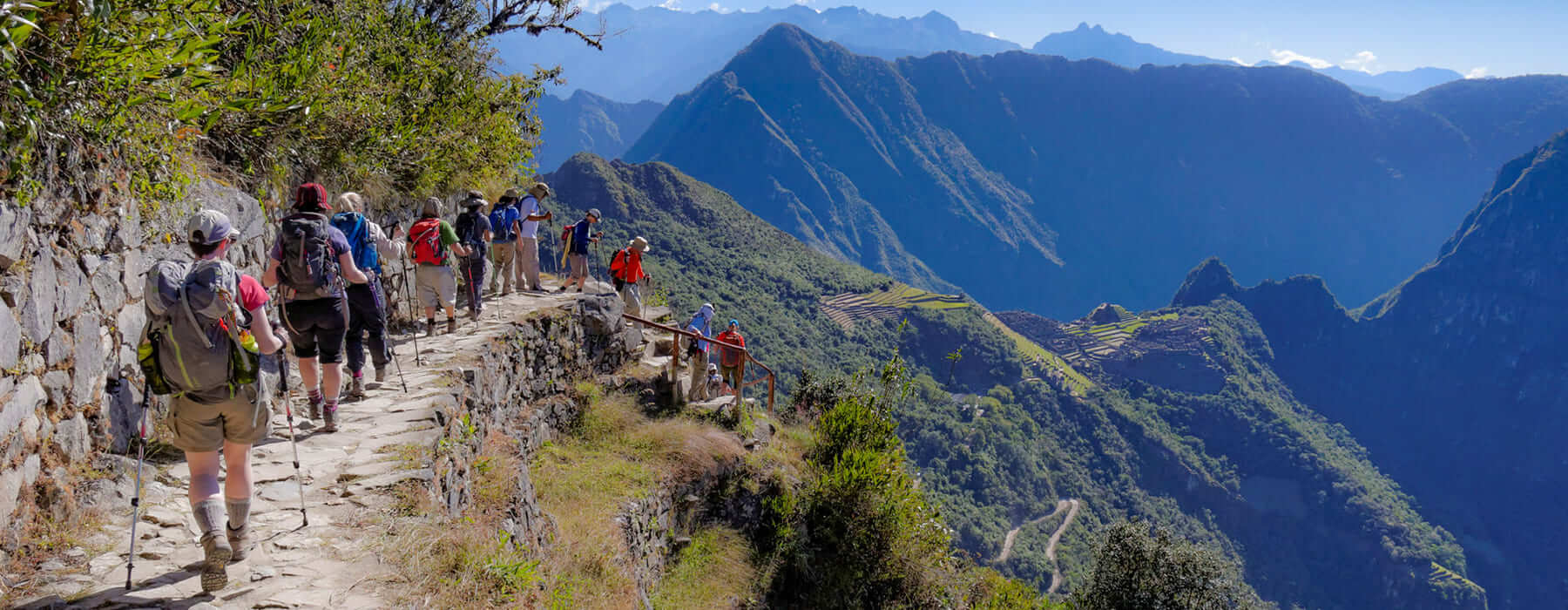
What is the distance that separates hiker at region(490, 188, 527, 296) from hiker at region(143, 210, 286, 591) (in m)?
7.83

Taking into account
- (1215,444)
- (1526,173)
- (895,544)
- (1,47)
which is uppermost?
(1526,173)

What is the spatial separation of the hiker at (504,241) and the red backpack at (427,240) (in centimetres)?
269

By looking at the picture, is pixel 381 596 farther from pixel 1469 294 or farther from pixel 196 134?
pixel 1469 294

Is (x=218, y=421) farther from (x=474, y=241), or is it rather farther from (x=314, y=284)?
(x=474, y=241)

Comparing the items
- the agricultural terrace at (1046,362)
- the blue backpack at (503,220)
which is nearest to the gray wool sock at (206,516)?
the blue backpack at (503,220)

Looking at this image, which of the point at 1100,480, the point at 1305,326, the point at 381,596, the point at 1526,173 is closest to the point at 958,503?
the point at 1100,480

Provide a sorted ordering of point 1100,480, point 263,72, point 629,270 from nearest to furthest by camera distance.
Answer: point 263,72
point 629,270
point 1100,480

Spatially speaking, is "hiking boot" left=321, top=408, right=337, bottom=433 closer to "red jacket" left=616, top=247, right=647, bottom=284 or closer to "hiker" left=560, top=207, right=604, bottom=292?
"hiker" left=560, top=207, right=604, bottom=292

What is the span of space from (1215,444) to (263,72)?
128 metres

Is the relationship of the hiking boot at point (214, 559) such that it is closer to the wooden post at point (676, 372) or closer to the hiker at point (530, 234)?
the wooden post at point (676, 372)

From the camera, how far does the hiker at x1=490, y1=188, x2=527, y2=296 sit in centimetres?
1180

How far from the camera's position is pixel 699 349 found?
12.3 m

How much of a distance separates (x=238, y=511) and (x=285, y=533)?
660mm

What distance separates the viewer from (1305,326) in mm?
162375
